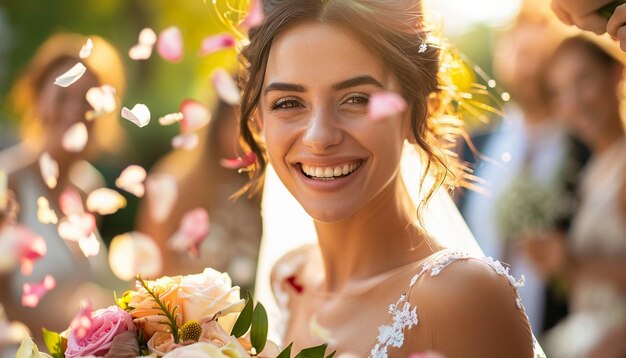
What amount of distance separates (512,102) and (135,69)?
31.2 feet

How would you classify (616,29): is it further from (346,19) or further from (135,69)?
(135,69)

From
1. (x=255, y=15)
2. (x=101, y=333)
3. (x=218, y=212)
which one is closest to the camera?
(x=101, y=333)

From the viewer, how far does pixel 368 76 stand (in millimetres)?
2557

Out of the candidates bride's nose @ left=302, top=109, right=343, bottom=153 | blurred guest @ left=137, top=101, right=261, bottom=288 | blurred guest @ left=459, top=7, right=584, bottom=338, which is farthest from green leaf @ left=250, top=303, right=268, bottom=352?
blurred guest @ left=137, top=101, right=261, bottom=288

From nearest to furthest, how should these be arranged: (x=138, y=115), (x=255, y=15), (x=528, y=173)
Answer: (x=138, y=115) < (x=255, y=15) < (x=528, y=173)

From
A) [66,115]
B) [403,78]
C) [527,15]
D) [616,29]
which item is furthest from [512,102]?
[616,29]

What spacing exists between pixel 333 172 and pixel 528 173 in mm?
2519

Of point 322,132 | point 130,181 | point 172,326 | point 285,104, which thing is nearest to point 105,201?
point 130,181

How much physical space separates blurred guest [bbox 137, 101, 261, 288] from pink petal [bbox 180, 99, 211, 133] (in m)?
2.81

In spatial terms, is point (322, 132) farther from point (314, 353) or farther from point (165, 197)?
point (165, 197)

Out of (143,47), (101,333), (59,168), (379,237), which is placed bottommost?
(59,168)

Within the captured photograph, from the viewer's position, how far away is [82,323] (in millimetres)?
2139

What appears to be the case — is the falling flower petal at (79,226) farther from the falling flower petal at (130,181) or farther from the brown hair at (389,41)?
the brown hair at (389,41)

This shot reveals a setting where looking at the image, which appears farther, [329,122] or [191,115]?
[191,115]
